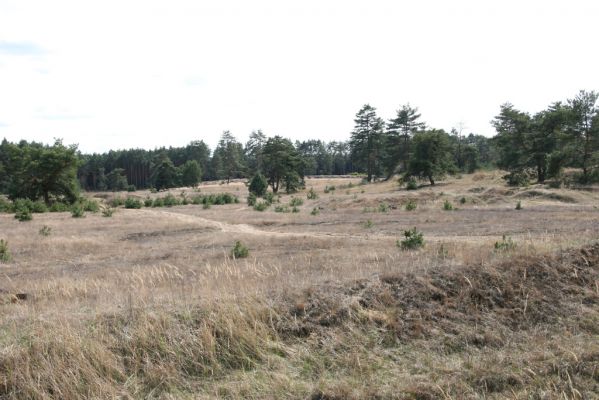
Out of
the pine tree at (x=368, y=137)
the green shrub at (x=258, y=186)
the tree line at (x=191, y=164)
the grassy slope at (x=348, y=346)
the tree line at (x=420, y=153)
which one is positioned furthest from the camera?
the tree line at (x=191, y=164)

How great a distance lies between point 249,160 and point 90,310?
11720cm

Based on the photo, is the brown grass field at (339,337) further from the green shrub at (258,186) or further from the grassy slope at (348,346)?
the green shrub at (258,186)

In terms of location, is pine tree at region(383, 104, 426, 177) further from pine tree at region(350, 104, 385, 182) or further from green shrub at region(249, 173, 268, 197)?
green shrub at region(249, 173, 268, 197)

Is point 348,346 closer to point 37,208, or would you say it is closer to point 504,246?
point 504,246

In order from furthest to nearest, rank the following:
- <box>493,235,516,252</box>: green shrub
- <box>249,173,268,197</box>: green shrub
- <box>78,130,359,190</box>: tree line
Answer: <box>78,130,359,190</box>: tree line, <box>249,173,268,197</box>: green shrub, <box>493,235,516,252</box>: green shrub

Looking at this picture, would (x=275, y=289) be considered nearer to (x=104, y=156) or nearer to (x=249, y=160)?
(x=249, y=160)

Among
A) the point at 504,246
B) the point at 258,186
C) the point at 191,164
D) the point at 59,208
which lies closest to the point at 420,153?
the point at 258,186

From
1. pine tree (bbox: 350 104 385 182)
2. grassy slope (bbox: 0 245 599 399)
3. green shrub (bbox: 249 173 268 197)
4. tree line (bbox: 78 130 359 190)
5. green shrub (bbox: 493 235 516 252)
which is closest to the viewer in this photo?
grassy slope (bbox: 0 245 599 399)

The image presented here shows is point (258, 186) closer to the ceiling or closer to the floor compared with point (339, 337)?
closer to the floor

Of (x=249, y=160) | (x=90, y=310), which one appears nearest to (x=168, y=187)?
(x=249, y=160)

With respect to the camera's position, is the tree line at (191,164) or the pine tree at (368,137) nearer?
the pine tree at (368,137)

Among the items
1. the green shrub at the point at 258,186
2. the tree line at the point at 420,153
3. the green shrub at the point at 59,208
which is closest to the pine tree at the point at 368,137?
the tree line at the point at 420,153

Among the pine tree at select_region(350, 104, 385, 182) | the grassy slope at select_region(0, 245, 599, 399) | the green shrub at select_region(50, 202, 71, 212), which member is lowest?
the green shrub at select_region(50, 202, 71, 212)

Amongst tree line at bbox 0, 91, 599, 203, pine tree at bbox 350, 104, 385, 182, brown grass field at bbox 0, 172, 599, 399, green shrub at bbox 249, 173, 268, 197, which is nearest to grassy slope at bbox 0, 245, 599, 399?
brown grass field at bbox 0, 172, 599, 399
